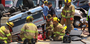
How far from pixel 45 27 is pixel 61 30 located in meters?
1.04

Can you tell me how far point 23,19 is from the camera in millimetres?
6750

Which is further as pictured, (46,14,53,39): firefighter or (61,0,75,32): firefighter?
(61,0,75,32): firefighter

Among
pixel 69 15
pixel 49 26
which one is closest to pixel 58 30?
pixel 49 26

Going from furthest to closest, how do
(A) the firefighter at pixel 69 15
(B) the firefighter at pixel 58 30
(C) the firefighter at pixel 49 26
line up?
(A) the firefighter at pixel 69 15, (C) the firefighter at pixel 49 26, (B) the firefighter at pixel 58 30

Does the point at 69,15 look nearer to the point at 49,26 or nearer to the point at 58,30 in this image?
the point at 49,26

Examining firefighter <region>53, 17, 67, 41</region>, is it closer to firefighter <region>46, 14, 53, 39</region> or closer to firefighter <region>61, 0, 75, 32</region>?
firefighter <region>46, 14, 53, 39</region>

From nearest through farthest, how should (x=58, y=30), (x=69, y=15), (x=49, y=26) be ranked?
(x=58, y=30), (x=49, y=26), (x=69, y=15)

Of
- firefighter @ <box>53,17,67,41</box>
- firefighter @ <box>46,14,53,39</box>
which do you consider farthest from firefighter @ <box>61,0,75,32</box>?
firefighter @ <box>53,17,67,41</box>

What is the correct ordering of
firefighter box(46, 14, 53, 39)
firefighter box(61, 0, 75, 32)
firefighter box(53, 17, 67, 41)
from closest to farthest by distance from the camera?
firefighter box(53, 17, 67, 41)
firefighter box(46, 14, 53, 39)
firefighter box(61, 0, 75, 32)

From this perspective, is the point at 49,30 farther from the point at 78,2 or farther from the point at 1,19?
the point at 78,2

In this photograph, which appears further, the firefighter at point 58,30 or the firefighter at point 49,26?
the firefighter at point 49,26

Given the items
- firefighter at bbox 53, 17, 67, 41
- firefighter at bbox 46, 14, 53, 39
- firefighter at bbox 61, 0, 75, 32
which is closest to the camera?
firefighter at bbox 53, 17, 67, 41

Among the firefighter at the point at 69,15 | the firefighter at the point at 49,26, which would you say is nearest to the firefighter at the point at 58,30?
the firefighter at the point at 49,26

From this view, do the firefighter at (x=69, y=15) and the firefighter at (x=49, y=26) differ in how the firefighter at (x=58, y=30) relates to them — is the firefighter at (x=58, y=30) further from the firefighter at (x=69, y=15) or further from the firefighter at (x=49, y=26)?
the firefighter at (x=69, y=15)
